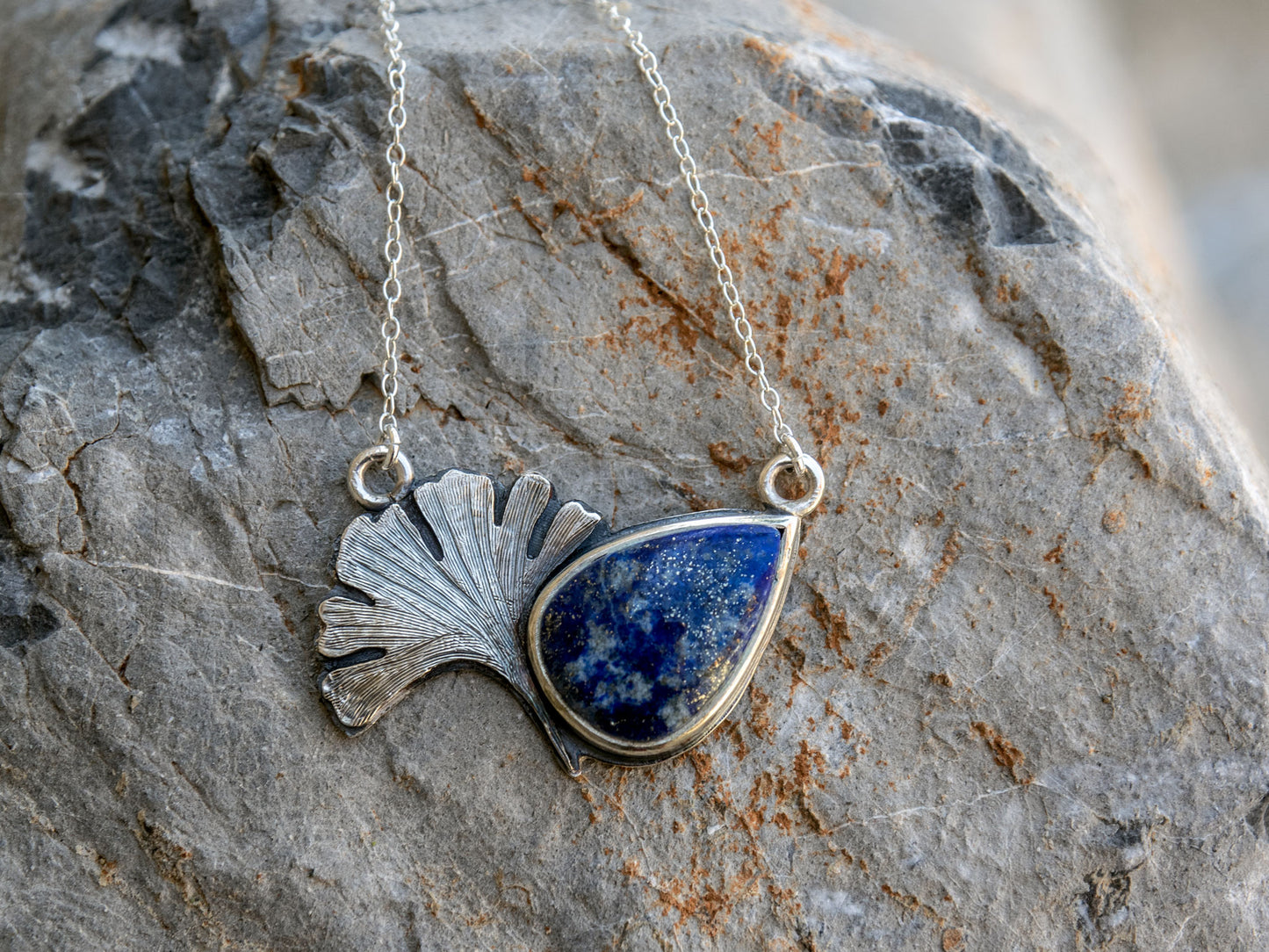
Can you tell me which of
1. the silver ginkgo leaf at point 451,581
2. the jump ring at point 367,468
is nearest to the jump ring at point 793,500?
the silver ginkgo leaf at point 451,581

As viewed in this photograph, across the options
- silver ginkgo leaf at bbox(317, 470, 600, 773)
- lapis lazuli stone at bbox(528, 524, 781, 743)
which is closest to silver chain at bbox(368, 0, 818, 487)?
silver ginkgo leaf at bbox(317, 470, 600, 773)

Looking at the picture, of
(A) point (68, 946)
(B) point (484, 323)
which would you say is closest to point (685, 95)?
(B) point (484, 323)

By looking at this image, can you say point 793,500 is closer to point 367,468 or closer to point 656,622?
point 656,622

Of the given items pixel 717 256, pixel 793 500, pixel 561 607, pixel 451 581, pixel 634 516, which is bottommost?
pixel 451 581

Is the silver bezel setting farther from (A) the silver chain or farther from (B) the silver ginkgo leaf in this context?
(A) the silver chain

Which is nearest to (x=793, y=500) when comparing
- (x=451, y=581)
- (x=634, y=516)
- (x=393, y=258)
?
(x=634, y=516)

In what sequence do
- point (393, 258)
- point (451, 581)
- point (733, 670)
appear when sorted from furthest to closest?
1. point (393, 258)
2. point (451, 581)
3. point (733, 670)

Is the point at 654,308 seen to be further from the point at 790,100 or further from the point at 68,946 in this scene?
the point at 68,946

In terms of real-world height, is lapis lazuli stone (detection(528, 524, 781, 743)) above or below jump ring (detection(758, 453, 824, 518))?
below
